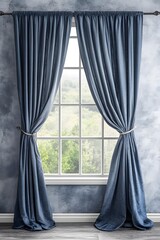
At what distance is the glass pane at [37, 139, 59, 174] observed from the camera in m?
4.94

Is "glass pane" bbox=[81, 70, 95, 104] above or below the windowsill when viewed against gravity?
above

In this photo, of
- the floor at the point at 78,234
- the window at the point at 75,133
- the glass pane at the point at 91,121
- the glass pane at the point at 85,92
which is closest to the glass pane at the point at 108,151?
the window at the point at 75,133

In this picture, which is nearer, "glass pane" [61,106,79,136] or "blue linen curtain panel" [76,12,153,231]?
"blue linen curtain panel" [76,12,153,231]

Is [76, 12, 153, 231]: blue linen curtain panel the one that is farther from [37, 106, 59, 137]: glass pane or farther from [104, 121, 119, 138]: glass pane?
[37, 106, 59, 137]: glass pane

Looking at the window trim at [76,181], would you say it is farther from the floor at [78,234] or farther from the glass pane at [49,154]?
the floor at [78,234]

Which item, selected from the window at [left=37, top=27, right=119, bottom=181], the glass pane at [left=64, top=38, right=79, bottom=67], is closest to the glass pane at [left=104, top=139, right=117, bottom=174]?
the window at [left=37, top=27, right=119, bottom=181]

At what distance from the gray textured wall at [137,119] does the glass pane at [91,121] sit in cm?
48

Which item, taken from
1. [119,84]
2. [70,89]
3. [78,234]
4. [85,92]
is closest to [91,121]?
[85,92]

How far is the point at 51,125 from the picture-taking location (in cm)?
492

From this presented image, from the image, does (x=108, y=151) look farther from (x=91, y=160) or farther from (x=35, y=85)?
(x=35, y=85)

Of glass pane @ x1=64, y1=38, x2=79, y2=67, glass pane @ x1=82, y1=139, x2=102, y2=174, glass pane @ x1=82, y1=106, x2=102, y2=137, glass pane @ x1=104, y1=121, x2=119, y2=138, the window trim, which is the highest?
glass pane @ x1=64, y1=38, x2=79, y2=67

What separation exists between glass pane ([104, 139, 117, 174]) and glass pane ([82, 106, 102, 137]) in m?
0.16

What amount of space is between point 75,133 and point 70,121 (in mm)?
159

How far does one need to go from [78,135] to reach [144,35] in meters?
1.41
